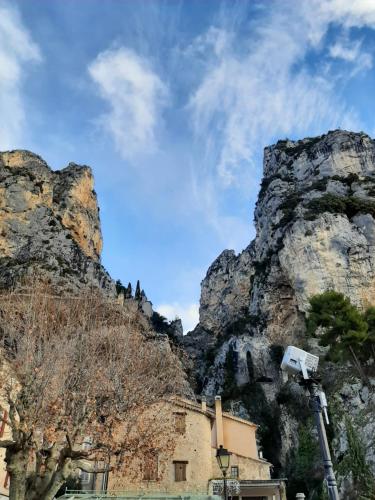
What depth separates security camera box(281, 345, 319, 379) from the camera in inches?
279

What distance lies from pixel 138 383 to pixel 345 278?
135 feet

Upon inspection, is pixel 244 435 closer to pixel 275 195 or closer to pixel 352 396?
pixel 352 396

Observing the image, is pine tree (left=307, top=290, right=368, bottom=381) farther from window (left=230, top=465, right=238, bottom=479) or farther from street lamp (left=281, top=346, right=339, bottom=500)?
street lamp (left=281, top=346, right=339, bottom=500)

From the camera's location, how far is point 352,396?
38969 millimetres

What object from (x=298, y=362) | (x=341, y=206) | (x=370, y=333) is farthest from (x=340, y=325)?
(x=298, y=362)

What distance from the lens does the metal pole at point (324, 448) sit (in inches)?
250

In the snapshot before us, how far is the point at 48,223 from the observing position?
6456 cm

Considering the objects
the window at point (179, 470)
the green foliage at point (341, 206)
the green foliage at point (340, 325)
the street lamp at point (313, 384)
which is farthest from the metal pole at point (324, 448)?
the green foliage at point (341, 206)

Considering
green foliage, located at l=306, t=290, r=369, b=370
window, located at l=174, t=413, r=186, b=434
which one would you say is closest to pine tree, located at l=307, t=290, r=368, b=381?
green foliage, located at l=306, t=290, r=369, b=370

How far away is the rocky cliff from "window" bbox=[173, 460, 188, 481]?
50.4 ft

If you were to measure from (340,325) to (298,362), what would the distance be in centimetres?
2998

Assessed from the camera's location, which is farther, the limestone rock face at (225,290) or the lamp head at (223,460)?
the limestone rock face at (225,290)

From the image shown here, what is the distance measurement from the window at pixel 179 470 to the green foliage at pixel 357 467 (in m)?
12.3

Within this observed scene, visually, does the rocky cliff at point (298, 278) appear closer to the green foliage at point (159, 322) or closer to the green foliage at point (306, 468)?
the green foliage at point (306, 468)
